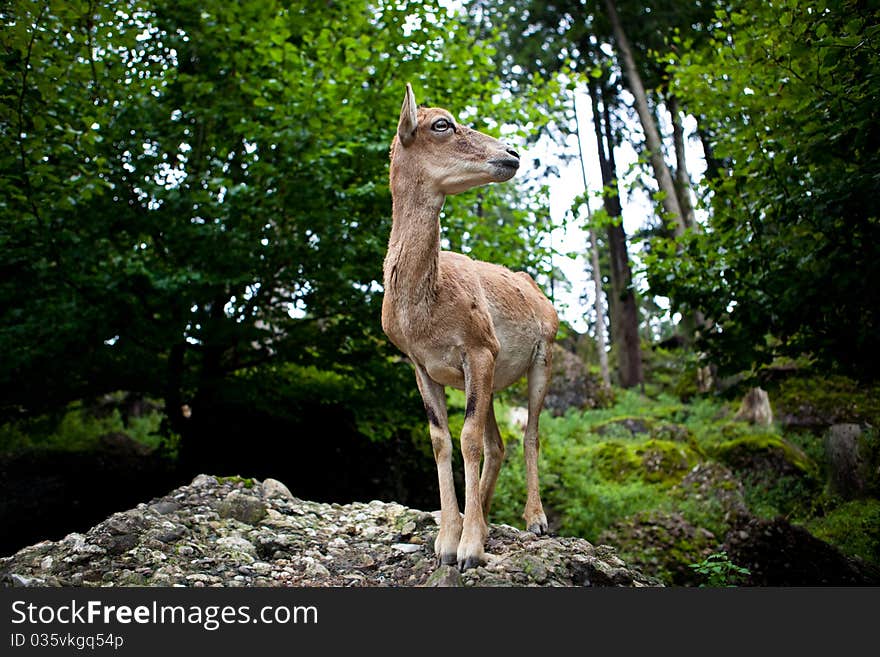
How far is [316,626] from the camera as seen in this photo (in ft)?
11.8

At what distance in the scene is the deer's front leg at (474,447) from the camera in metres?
4.38

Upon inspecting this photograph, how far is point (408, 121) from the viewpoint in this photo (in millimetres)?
4570

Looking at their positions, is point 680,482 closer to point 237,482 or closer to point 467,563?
point 237,482

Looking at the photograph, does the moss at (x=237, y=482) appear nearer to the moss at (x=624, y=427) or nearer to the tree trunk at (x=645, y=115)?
the moss at (x=624, y=427)

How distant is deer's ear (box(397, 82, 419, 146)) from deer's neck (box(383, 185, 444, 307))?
0.33 metres

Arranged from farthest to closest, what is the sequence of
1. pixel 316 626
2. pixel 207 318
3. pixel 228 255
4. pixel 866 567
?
pixel 207 318 → pixel 228 255 → pixel 866 567 → pixel 316 626

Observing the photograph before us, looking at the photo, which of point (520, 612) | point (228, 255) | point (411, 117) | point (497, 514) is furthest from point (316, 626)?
point (497, 514)

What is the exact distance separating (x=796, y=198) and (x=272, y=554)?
5.08 metres

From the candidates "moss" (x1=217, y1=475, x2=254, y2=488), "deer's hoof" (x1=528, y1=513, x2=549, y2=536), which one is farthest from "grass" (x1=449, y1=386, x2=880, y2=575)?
"deer's hoof" (x1=528, y1=513, x2=549, y2=536)

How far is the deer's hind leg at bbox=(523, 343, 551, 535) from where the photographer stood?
5.36m

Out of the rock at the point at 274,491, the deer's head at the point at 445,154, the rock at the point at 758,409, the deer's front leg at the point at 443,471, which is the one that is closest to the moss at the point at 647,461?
the rock at the point at 758,409

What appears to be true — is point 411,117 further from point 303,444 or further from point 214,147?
point 303,444

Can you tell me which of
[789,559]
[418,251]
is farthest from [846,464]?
[418,251]

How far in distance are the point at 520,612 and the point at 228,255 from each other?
5316 millimetres
